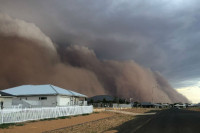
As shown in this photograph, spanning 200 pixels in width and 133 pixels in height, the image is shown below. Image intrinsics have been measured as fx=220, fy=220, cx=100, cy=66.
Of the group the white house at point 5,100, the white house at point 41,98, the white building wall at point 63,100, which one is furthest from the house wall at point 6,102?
the white building wall at point 63,100

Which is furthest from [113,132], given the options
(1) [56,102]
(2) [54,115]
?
(1) [56,102]

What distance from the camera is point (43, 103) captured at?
4291 cm

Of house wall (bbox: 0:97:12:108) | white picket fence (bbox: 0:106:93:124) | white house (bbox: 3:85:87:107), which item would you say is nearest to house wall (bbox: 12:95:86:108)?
white house (bbox: 3:85:87:107)

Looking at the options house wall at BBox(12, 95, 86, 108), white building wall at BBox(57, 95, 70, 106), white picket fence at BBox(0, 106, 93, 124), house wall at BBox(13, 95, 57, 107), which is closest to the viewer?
white picket fence at BBox(0, 106, 93, 124)

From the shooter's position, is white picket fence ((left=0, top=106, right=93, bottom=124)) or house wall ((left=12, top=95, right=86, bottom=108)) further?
house wall ((left=12, top=95, right=86, bottom=108))

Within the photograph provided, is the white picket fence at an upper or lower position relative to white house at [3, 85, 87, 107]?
lower

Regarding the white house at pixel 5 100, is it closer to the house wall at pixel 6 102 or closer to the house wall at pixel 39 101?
the house wall at pixel 6 102

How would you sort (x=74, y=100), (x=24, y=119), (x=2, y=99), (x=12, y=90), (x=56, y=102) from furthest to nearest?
(x=74, y=100) → (x=12, y=90) → (x=56, y=102) → (x=2, y=99) → (x=24, y=119)

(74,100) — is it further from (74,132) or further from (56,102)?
(74,132)

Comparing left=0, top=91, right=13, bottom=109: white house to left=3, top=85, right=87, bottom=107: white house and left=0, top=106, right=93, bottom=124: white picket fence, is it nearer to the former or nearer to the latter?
left=3, top=85, right=87, bottom=107: white house

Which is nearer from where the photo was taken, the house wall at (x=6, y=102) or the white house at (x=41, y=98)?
the house wall at (x=6, y=102)

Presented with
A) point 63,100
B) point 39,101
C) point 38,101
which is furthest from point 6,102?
point 63,100

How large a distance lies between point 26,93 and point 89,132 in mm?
32076

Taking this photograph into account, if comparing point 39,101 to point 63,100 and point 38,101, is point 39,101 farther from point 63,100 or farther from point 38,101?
point 63,100
